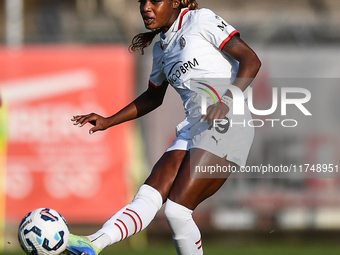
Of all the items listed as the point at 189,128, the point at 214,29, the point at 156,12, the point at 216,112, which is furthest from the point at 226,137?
the point at 156,12

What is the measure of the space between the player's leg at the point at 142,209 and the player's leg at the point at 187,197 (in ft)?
0.40

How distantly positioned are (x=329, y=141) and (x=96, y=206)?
355cm

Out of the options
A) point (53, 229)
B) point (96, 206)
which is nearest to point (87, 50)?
point (96, 206)

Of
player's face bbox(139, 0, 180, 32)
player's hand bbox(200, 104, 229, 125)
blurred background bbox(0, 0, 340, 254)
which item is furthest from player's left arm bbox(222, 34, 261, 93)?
blurred background bbox(0, 0, 340, 254)

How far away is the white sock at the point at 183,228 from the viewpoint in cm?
359

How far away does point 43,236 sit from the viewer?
3.27 metres

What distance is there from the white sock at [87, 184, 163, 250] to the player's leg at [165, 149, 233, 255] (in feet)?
0.40

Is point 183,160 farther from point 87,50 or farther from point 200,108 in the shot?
point 87,50

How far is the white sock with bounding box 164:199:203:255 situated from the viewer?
3.59 meters

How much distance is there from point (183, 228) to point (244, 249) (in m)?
4.31

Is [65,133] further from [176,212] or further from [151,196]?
[176,212]

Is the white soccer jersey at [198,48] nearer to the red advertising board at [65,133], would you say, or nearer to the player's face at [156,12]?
the player's face at [156,12]

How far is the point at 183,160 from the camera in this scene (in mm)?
3830

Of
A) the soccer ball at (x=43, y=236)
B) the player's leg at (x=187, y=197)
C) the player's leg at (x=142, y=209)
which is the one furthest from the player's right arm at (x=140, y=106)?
the soccer ball at (x=43, y=236)
